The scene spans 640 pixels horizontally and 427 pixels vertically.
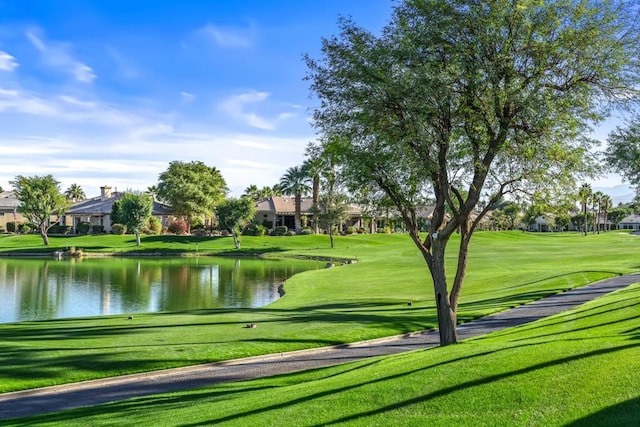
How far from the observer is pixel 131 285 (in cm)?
4309

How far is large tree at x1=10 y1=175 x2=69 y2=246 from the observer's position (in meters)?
84.2

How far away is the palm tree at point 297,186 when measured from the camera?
10056 centimetres

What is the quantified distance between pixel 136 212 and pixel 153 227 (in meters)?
12.6

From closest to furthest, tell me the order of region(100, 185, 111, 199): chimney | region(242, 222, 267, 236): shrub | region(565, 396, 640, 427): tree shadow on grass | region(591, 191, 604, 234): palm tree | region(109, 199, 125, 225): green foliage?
1. region(565, 396, 640, 427): tree shadow on grass
2. region(109, 199, 125, 225): green foliage
3. region(242, 222, 267, 236): shrub
4. region(100, 185, 111, 199): chimney
5. region(591, 191, 604, 234): palm tree

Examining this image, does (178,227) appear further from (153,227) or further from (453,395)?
(453,395)

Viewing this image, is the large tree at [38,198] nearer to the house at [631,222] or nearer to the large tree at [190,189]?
the large tree at [190,189]

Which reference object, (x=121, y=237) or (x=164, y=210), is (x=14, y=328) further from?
(x=164, y=210)

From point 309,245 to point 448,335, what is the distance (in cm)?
6845

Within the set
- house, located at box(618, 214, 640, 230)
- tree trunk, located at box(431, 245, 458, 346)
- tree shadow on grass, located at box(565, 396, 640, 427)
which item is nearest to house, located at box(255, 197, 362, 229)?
tree trunk, located at box(431, 245, 458, 346)

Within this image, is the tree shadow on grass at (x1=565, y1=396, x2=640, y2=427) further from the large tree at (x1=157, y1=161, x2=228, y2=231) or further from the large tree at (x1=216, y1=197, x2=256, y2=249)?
the large tree at (x1=157, y1=161, x2=228, y2=231)

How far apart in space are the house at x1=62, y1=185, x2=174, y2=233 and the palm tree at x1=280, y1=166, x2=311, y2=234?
68.2ft

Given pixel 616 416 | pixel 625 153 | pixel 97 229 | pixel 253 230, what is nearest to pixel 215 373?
pixel 616 416

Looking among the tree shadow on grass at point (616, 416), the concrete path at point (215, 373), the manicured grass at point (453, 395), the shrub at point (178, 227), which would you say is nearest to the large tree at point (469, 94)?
the concrete path at point (215, 373)

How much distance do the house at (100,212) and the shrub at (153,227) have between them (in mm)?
6341
